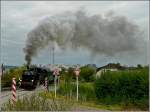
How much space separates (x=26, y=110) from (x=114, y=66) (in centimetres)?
4627

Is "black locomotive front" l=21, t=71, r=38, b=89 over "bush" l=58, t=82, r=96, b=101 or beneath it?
over

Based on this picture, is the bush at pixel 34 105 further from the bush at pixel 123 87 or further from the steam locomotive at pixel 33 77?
the steam locomotive at pixel 33 77

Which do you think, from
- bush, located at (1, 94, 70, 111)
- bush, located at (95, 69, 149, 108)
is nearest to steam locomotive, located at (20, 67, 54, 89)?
bush, located at (95, 69, 149, 108)

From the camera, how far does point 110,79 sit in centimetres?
2723

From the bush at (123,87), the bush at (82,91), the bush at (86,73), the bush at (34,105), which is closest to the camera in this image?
the bush at (34,105)

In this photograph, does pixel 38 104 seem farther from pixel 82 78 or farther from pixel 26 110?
pixel 82 78

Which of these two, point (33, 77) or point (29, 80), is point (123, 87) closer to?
point (33, 77)

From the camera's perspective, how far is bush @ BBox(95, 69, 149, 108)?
83.6 feet

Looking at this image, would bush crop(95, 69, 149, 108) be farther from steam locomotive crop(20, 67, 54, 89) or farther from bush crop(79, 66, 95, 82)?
bush crop(79, 66, 95, 82)

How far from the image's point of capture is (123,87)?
26.6 metres

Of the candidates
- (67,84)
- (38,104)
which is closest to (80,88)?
(67,84)

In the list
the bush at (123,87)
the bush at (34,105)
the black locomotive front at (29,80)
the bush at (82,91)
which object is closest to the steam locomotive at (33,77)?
the black locomotive front at (29,80)

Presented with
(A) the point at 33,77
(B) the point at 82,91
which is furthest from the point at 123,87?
(A) the point at 33,77

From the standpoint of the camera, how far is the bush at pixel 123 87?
25484 millimetres
